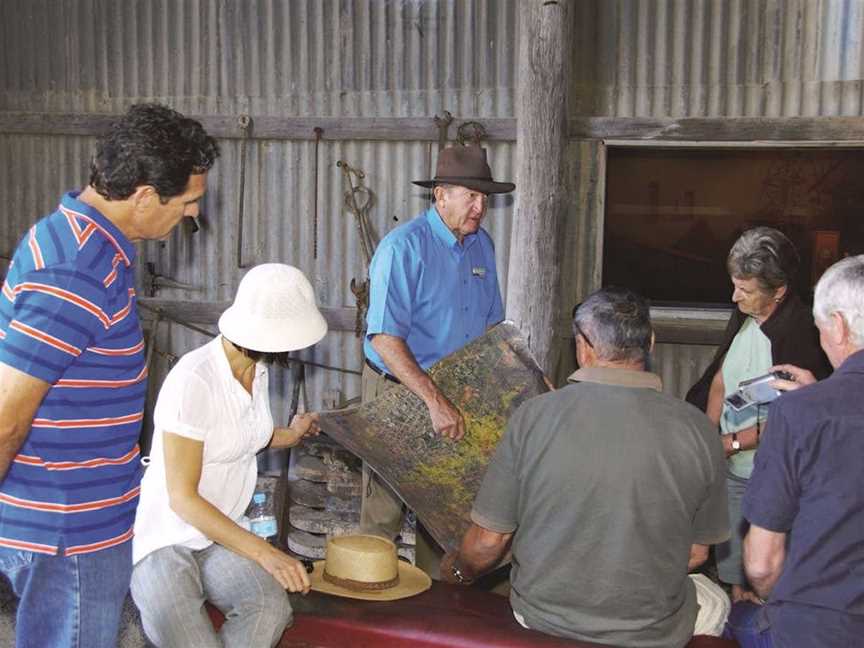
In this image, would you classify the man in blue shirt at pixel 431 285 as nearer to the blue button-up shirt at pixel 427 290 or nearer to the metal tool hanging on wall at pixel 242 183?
the blue button-up shirt at pixel 427 290

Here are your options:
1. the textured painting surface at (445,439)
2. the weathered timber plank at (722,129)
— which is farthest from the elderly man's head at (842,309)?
the weathered timber plank at (722,129)

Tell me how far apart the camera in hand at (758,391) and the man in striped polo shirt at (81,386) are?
2339mm

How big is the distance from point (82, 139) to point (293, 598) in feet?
15.1

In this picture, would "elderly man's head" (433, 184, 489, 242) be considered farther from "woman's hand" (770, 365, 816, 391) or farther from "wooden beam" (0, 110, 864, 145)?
"woman's hand" (770, 365, 816, 391)

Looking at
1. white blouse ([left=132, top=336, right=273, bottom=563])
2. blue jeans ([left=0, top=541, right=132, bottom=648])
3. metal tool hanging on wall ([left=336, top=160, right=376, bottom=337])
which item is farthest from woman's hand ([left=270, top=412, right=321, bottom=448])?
metal tool hanging on wall ([left=336, top=160, right=376, bottom=337])

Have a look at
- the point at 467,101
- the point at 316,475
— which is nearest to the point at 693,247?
the point at 467,101

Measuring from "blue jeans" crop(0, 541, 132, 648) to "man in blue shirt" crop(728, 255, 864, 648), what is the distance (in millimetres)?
1658

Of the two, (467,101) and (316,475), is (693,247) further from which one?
(316,475)

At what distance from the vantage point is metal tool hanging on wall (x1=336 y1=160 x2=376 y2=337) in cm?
634

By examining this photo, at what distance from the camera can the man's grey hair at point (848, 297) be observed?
8.15 feet

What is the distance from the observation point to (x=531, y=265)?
5.66 metres

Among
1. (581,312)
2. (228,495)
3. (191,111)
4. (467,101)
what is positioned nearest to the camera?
(581,312)

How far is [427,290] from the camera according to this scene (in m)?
4.65

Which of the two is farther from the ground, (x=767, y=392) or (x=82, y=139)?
(x=82, y=139)
